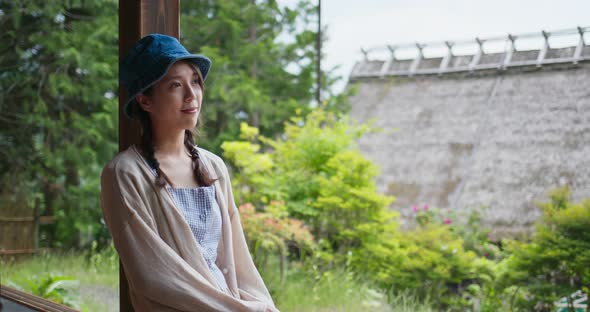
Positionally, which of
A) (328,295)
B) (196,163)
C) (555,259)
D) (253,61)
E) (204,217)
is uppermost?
(253,61)

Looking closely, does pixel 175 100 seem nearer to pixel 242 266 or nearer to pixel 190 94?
pixel 190 94

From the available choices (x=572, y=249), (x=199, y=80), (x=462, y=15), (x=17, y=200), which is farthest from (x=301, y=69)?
(x=199, y=80)

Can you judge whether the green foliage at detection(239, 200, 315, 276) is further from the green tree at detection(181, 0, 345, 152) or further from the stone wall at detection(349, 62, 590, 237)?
the green tree at detection(181, 0, 345, 152)

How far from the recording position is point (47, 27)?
19.0 feet

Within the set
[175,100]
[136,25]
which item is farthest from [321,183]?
[175,100]

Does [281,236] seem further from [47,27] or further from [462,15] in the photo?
[47,27]

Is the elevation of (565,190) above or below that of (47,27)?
below

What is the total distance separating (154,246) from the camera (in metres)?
1.18

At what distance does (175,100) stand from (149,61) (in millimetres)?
97

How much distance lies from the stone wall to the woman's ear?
3.85 metres

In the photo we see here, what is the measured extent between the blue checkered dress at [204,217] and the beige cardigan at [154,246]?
0.15ft

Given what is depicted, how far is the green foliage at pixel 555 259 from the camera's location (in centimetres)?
371

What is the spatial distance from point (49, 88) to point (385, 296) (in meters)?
3.78

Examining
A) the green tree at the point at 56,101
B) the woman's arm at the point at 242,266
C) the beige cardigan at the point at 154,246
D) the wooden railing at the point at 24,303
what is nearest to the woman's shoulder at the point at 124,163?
the beige cardigan at the point at 154,246
